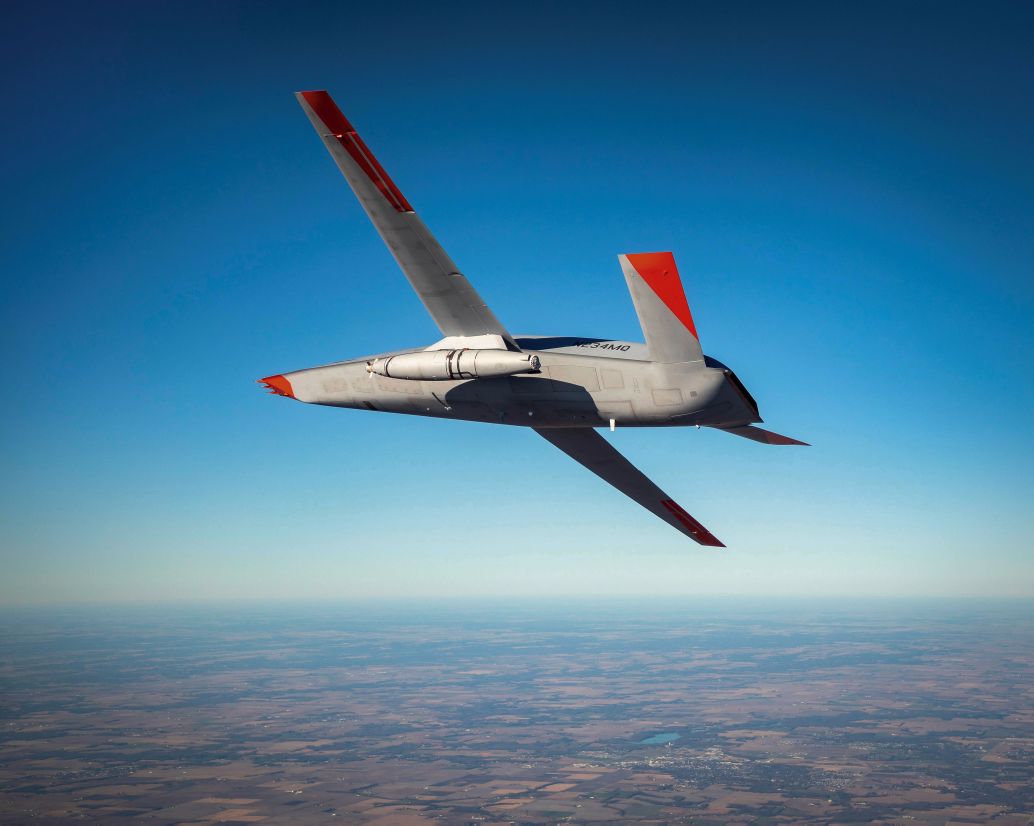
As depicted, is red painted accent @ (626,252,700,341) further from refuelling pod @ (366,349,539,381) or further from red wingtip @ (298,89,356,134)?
red wingtip @ (298,89,356,134)

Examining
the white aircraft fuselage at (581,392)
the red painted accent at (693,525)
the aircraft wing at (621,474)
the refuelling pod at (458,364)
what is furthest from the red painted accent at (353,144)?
the red painted accent at (693,525)

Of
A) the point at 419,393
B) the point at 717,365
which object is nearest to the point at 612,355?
the point at 717,365

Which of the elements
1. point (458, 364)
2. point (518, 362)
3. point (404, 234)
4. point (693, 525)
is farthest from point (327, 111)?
point (693, 525)

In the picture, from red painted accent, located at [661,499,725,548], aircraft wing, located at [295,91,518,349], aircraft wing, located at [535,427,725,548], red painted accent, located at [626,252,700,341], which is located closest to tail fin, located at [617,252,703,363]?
red painted accent, located at [626,252,700,341]

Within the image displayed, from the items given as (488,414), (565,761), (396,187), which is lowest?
(565,761)

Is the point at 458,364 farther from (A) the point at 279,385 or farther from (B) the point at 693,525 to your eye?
(B) the point at 693,525

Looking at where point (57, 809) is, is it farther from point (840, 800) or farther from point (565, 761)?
point (840, 800)
